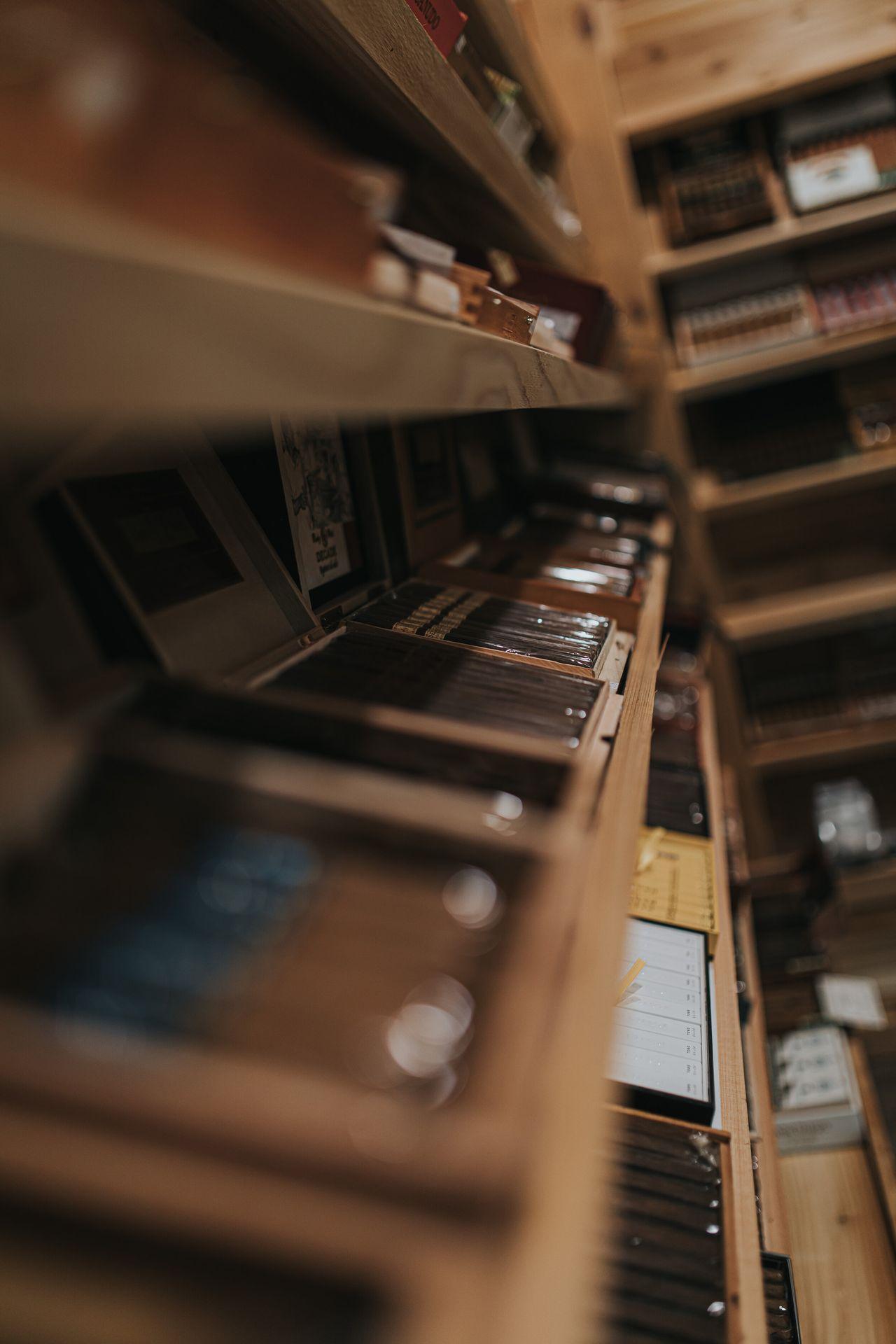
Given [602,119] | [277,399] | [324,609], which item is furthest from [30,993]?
[602,119]

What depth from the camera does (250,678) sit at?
0.78 meters

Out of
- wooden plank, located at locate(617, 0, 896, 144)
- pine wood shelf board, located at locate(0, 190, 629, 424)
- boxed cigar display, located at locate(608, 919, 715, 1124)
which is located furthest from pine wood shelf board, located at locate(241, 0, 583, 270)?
wooden plank, located at locate(617, 0, 896, 144)

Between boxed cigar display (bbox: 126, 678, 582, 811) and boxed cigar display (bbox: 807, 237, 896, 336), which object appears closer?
boxed cigar display (bbox: 126, 678, 582, 811)

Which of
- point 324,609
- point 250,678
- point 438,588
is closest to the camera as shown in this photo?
point 250,678

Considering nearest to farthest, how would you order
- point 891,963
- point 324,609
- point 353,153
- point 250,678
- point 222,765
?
point 222,765 → point 250,678 → point 324,609 → point 353,153 → point 891,963

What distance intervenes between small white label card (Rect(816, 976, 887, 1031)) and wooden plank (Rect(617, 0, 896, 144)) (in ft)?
8.18

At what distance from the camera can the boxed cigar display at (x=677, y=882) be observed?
1.26 metres

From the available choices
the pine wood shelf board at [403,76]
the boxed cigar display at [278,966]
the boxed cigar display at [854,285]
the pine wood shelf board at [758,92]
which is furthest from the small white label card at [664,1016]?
the pine wood shelf board at [758,92]

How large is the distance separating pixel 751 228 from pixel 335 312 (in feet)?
8.61

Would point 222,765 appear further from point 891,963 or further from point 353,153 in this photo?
point 891,963

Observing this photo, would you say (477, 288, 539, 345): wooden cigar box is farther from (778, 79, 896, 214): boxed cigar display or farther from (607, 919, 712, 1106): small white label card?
(778, 79, 896, 214): boxed cigar display

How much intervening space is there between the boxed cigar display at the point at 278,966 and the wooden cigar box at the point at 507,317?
1.85 feet

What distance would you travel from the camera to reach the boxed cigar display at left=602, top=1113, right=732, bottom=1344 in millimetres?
745

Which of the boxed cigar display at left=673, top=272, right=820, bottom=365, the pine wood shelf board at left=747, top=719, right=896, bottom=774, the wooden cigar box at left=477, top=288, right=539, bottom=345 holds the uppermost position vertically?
the boxed cigar display at left=673, top=272, right=820, bottom=365
